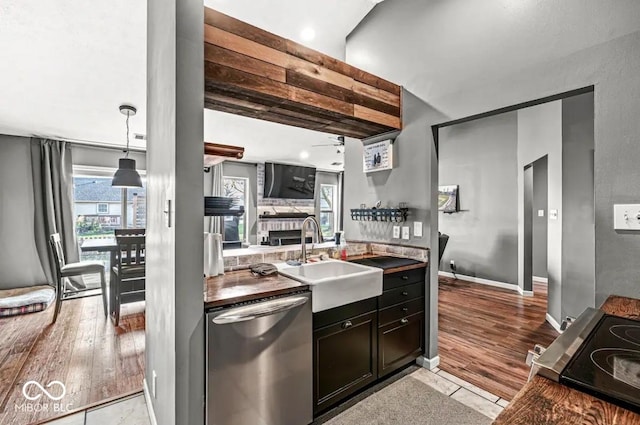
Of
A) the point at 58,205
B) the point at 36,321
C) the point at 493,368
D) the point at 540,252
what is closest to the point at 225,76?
the point at 493,368

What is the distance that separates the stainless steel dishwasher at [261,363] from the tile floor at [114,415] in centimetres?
90

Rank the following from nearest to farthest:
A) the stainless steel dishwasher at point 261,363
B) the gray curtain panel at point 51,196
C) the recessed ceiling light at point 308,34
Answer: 1. the stainless steel dishwasher at point 261,363
2. the recessed ceiling light at point 308,34
3. the gray curtain panel at point 51,196

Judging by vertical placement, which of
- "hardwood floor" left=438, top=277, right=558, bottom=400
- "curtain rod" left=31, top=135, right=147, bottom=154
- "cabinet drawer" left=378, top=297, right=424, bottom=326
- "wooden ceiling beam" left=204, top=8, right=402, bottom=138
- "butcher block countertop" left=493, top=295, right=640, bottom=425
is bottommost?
"hardwood floor" left=438, top=277, right=558, bottom=400

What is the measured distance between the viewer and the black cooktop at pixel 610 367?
23.7 inches

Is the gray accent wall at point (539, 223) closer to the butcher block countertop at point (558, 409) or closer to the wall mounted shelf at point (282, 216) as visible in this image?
the wall mounted shelf at point (282, 216)

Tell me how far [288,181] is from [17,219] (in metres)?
4.81

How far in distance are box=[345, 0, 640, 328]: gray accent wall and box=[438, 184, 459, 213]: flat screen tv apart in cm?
343

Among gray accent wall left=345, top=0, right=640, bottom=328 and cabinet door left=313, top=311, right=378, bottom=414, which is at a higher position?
gray accent wall left=345, top=0, right=640, bottom=328

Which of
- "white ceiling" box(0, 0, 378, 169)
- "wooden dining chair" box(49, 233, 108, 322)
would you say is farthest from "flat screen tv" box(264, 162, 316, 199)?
"wooden dining chair" box(49, 233, 108, 322)

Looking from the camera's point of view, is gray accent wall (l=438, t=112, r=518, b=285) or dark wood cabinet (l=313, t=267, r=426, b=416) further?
gray accent wall (l=438, t=112, r=518, b=285)

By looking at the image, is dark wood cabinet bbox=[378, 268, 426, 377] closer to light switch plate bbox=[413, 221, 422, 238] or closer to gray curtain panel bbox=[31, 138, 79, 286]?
light switch plate bbox=[413, 221, 422, 238]

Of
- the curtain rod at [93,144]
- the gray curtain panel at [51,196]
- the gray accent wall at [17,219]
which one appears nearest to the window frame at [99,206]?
the gray curtain panel at [51,196]

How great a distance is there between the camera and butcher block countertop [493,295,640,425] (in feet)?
1.78

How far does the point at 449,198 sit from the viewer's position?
18.9 feet
